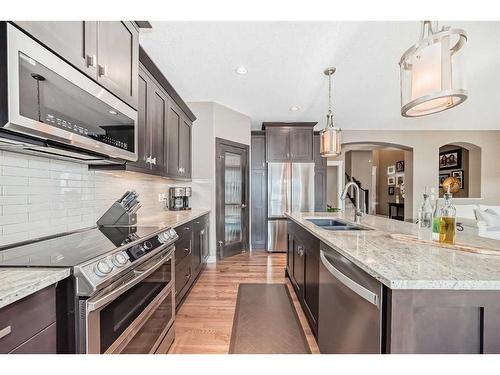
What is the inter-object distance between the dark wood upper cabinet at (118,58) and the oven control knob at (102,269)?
990 mm

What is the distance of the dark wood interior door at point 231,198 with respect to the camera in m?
4.28

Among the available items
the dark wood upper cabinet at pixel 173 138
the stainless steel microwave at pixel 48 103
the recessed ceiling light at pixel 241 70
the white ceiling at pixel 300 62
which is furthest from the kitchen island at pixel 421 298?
the recessed ceiling light at pixel 241 70

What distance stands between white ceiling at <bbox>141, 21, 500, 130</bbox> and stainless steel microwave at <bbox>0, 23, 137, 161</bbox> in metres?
1.31

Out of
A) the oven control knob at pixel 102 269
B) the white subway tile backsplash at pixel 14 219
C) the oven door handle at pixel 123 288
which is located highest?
the white subway tile backsplash at pixel 14 219

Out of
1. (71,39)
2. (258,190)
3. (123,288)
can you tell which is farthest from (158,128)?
(258,190)

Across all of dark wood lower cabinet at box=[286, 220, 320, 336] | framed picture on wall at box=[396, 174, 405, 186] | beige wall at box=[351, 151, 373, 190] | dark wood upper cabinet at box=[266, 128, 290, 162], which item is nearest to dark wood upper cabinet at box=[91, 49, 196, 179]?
dark wood lower cabinet at box=[286, 220, 320, 336]

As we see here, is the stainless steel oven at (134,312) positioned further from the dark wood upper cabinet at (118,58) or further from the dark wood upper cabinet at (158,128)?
the dark wood upper cabinet at (118,58)

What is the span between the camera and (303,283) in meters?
2.29

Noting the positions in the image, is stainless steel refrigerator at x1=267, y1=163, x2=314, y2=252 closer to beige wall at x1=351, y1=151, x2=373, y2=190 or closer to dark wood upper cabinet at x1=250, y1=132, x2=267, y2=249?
dark wood upper cabinet at x1=250, y1=132, x2=267, y2=249

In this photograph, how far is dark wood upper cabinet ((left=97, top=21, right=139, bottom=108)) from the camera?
4.69 feet

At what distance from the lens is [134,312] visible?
4.17 ft

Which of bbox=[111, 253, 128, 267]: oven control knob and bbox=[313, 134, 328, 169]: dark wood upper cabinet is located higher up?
bbox=[313, 134, 328, 169]: dark wood upper cabinet
